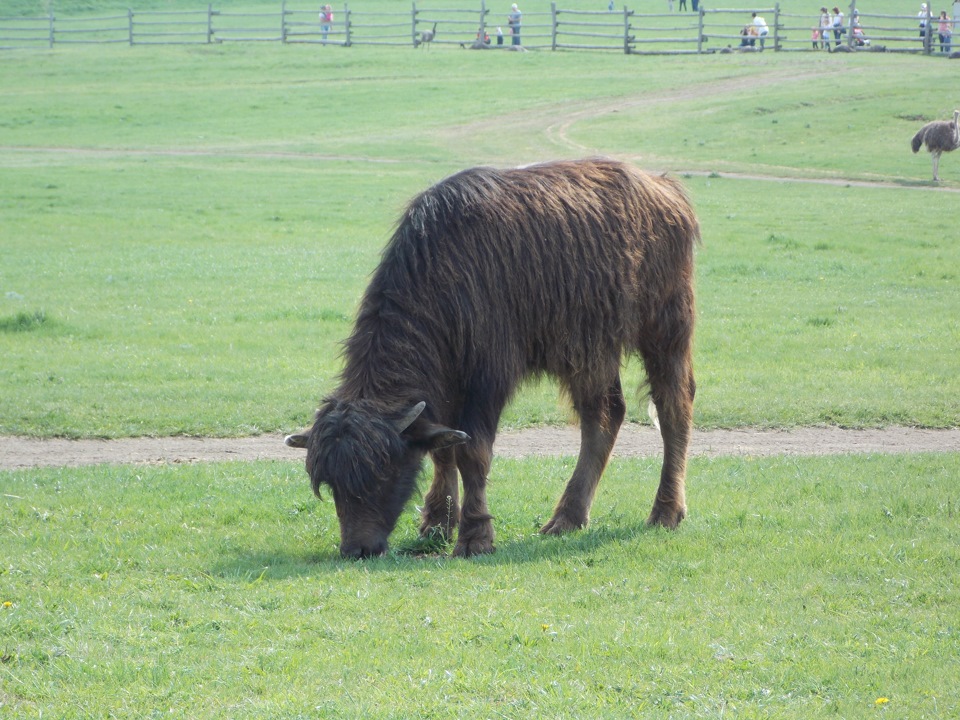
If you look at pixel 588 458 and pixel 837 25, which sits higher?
pixel 837 25

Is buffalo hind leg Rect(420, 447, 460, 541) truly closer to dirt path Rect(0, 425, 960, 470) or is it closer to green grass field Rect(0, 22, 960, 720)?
green grass field Rect(0, 22, 960, 720)

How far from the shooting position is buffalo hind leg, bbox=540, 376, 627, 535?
8.04m

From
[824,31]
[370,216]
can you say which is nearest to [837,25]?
[824,31]

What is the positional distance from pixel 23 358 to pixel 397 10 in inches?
3023

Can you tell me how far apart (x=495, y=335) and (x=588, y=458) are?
1.48 meters

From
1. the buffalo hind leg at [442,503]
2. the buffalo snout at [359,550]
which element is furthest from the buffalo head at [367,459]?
the buffalo hind leg at [442,503]

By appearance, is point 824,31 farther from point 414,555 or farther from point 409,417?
point 409,417

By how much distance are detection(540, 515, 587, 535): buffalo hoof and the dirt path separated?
229 cm

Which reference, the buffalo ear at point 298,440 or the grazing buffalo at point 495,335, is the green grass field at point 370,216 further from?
the buffalo ear at point 298,440

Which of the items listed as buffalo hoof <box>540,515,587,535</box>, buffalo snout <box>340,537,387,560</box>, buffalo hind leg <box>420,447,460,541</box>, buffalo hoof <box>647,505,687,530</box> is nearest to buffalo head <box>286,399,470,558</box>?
buffalo snout <box>340,537,387,560</box>

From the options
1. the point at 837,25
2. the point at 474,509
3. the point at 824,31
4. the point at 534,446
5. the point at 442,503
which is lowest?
the point at 534,446

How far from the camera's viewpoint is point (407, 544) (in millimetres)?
7738

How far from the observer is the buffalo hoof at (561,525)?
7.95 m

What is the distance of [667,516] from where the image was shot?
7.94 m
